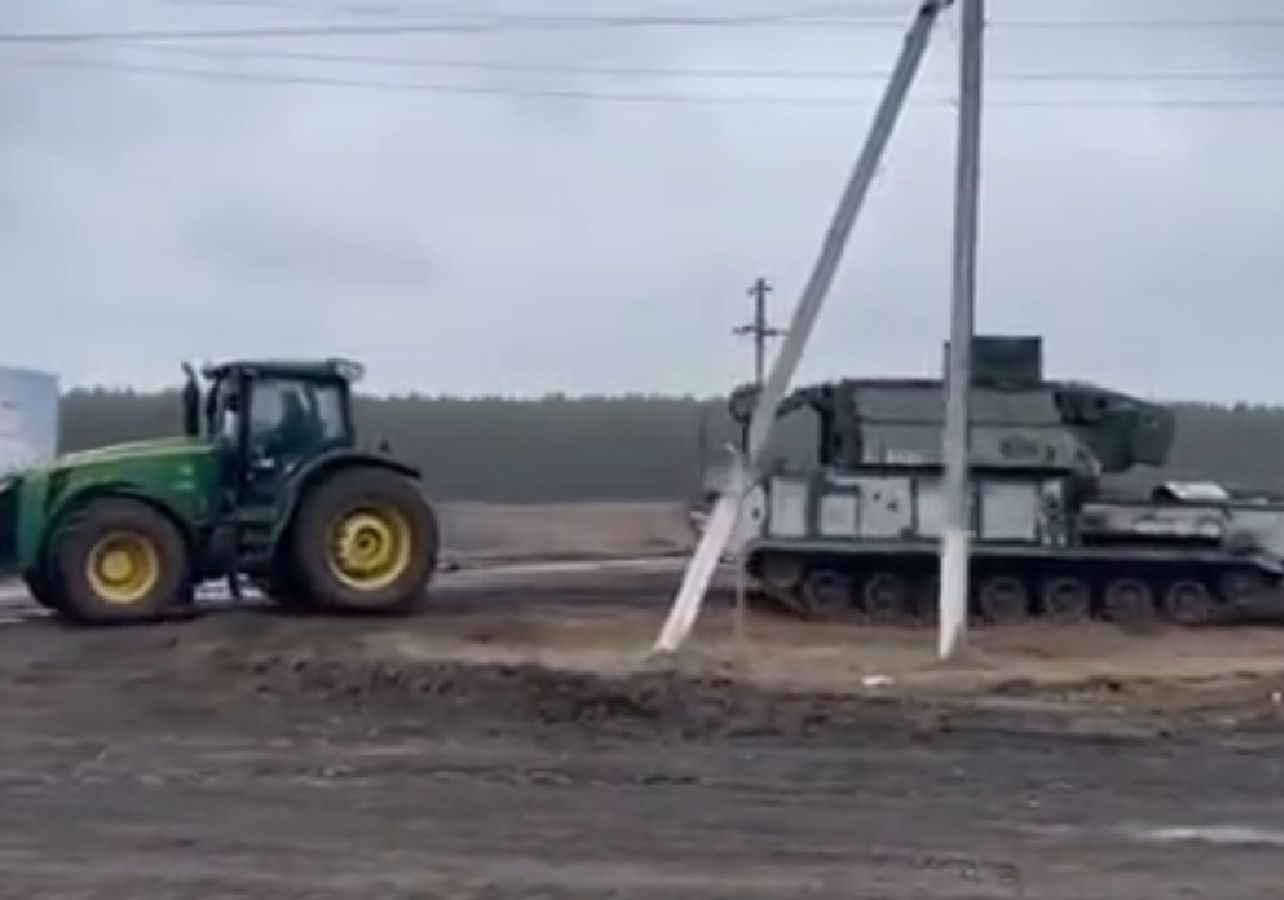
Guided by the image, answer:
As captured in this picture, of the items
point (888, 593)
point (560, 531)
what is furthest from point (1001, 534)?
point (560, 531)

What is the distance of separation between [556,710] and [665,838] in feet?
22.0

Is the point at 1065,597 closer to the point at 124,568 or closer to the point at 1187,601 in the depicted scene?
the point at 1187,601

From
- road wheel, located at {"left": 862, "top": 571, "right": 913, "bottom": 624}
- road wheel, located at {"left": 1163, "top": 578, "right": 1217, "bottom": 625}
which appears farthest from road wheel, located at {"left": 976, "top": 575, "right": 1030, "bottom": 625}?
road wheel, located at {"left": 1163, "top": 578, "right": 1217, "bottom": 625}

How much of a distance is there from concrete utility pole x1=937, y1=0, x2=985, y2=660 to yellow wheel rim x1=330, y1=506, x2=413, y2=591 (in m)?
5.25

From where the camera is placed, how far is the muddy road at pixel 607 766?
13.4 m

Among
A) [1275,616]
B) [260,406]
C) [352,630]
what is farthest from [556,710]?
[1275,616]

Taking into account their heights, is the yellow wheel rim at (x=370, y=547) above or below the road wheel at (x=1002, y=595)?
above

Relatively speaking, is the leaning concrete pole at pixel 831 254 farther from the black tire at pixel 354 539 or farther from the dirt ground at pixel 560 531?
the dirt ground at pixel 560 531

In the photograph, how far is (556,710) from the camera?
69.2 feet

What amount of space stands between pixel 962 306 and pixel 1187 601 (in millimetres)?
7649

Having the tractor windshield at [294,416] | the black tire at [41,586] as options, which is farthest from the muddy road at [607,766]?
the tractor windshield at [294,416]

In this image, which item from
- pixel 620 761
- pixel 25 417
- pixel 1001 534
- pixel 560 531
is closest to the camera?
pixel 620 761

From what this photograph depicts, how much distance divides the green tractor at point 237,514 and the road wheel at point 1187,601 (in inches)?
364

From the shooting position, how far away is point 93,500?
27203 millimetres
